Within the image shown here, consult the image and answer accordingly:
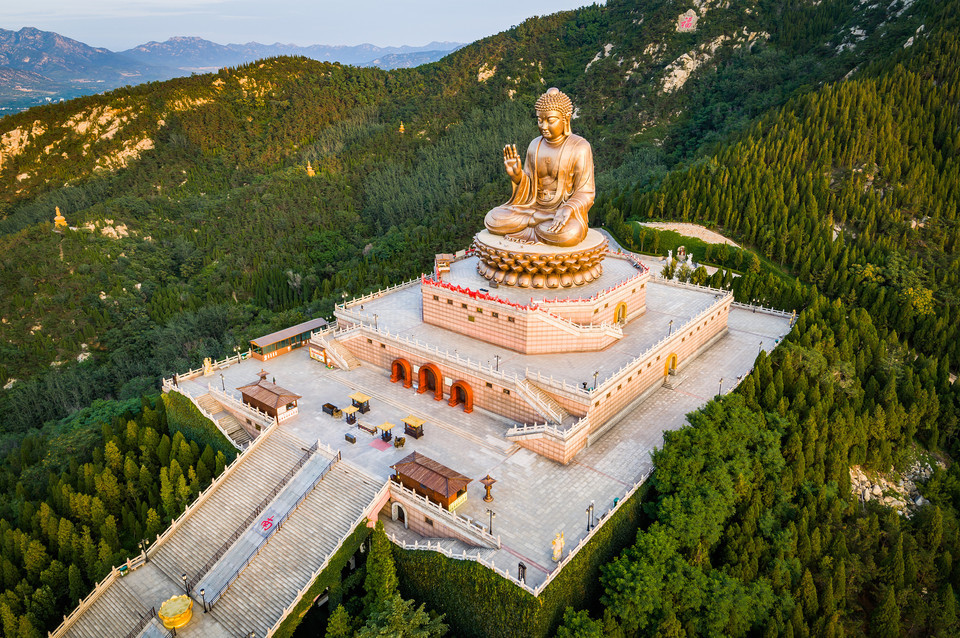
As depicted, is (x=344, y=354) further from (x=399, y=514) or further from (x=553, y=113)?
(x=553, y=113)

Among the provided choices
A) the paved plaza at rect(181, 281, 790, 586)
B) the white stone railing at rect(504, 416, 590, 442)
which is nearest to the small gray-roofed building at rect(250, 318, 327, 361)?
the paved plaza at rect(181, 281, 790, 586)

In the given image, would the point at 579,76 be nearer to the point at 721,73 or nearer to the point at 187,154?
the point at 721,73

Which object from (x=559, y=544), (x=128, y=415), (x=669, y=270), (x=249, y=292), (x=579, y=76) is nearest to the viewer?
(x=559, y=544)

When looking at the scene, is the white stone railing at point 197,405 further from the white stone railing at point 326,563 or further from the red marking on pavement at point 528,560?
the red marking on pavement at point 528,560

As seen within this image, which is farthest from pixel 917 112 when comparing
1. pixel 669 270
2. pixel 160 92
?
pixel 160 92

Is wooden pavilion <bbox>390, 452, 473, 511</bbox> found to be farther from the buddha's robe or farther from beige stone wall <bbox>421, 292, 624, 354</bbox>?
the buddha's robe
